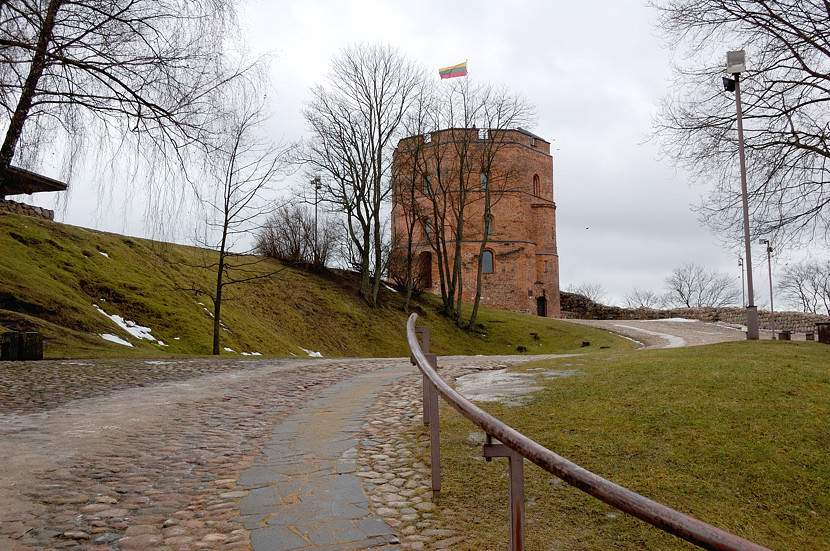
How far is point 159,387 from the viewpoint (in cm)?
1018

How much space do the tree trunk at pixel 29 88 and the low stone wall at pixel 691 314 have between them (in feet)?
120

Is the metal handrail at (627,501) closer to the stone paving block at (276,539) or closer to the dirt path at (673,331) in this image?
the stone paving block at (276,539)

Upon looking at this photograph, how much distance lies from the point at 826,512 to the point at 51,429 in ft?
23.8

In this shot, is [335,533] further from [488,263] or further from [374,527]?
[488,263]

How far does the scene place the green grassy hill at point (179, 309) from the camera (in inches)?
694

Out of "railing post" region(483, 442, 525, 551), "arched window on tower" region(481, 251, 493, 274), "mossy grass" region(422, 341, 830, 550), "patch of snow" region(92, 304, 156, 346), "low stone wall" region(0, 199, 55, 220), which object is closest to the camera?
"railing post" region(483, 442, 525, 551)

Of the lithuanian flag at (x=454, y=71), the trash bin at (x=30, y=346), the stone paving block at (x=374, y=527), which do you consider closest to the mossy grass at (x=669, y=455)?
the stone paving block at (x=374, y=527)

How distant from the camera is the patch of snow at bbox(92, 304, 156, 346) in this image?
19.3 metres

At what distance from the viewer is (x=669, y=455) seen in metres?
5.67

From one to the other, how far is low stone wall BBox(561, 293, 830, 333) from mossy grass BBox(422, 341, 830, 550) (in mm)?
30768

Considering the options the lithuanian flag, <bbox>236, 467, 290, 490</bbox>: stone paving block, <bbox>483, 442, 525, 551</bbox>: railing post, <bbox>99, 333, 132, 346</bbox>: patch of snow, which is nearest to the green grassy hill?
<bbox>99, 333, 132, 346</bbox>: patch of snow

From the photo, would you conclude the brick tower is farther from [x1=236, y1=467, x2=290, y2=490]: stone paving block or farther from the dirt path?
[x1=236, y1=467, x2=290, y2=490]: stone paving block

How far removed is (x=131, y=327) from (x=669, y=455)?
708 inches

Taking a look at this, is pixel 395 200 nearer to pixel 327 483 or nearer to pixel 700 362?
pixel 700 362
